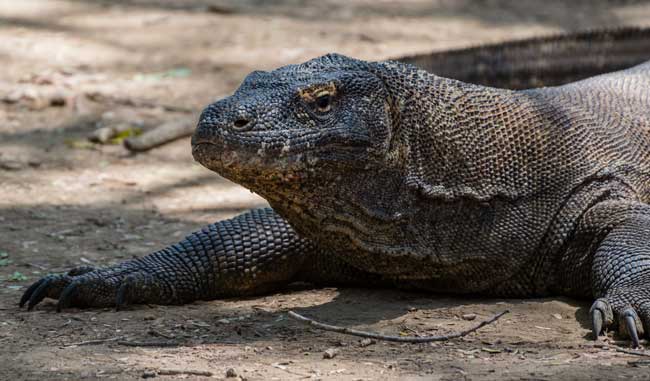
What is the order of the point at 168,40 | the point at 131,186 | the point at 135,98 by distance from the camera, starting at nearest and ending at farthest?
the point at 131,186 → the point at 135,98 → the point at 168,40

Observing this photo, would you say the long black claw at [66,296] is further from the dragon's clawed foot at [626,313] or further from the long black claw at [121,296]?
the dragon's clawed foot at [626,313]

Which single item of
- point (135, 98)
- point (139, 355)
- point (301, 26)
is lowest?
point (139, 355)


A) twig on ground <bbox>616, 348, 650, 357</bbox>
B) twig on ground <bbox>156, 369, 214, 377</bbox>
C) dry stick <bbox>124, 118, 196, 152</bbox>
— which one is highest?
dry stick <bbox>124, 118, 196, 152</bbox>

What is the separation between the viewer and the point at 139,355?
170 inches

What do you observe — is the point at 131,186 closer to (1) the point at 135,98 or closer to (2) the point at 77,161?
(2) the point at 77,161

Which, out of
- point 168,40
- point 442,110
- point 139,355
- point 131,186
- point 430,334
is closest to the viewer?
point 139,355

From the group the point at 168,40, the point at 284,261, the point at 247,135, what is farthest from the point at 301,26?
the point at 247,135

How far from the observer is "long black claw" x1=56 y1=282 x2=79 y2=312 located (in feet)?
16.9

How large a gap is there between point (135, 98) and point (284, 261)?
4.68m

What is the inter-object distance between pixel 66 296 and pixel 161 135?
3.78 m

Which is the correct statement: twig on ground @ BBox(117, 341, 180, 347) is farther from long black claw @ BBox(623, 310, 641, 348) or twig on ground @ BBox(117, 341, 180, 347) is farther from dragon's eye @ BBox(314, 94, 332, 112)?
long black claw @ BBox(623, 310, 641, 348)

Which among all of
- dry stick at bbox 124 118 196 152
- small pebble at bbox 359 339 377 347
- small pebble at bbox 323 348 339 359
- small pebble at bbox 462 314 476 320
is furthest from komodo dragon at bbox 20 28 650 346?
dry stick at bbox 124 118 196 152

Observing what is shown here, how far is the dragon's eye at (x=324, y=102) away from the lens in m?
4.64

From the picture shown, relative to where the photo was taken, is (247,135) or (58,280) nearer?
(247,135)
